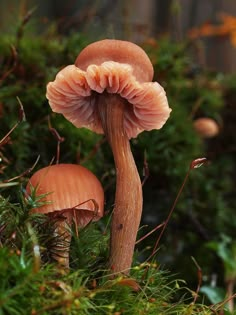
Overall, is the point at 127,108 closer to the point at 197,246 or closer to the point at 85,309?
the point at 85,309

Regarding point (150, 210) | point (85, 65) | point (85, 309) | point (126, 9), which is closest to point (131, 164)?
point (85, 65)

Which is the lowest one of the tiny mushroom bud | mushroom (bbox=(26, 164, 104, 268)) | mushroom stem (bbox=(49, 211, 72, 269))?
the tiny mushroom bud

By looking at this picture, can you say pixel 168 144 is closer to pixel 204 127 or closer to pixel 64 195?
pixel 204 127

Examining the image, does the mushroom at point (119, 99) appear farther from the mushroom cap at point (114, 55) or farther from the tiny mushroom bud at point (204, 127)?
the tiny mushroom bud at point (204, 127)

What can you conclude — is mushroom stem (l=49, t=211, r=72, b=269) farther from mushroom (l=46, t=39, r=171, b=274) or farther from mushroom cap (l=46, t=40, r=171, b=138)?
mushroom cap (l=46, t=40, r=171, b=138)

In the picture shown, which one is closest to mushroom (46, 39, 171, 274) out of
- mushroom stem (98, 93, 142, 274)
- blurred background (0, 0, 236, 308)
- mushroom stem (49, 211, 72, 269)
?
mushroom stem (98, 93, 142, 274)

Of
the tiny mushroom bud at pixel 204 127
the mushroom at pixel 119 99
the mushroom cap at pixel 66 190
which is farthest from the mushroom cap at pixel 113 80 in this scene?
the tiny mushroom bud at pixel 204 127

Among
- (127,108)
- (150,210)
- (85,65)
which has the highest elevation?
(85,65)
